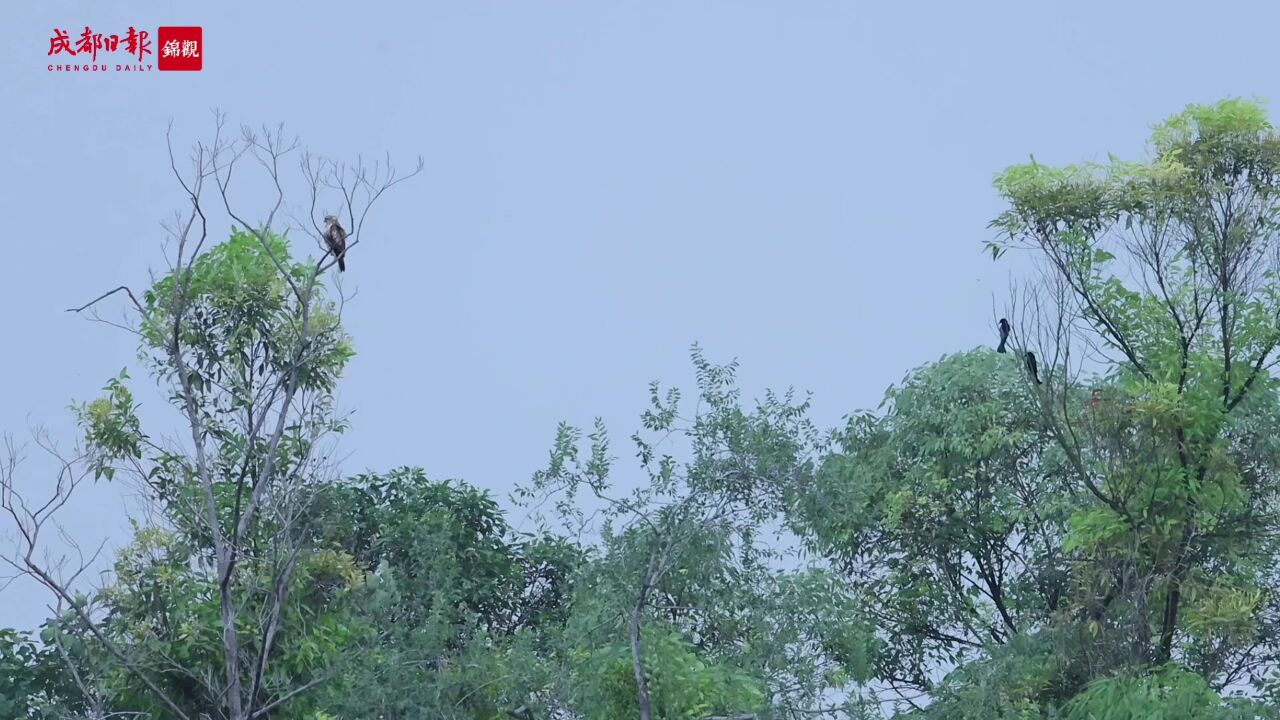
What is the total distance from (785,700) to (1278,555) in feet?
22.5

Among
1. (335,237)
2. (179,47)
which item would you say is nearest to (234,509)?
(335,237)

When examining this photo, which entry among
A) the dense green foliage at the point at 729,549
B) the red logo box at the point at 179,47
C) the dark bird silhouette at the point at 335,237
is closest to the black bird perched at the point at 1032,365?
the dense green foliage at the point at 729,549

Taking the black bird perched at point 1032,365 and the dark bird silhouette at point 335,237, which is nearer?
the dark bird silhouette at point 335,237

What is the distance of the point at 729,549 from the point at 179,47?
1440 cm

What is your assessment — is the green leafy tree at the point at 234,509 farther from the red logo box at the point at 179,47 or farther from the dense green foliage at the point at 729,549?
the red logo box at the point at 179,47

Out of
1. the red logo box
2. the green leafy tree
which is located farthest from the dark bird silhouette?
the red logo box

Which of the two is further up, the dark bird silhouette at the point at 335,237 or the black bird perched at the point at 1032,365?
the dark bird silhouette at the point at 335,237

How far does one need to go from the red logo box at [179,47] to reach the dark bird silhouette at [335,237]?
10364 millimetres

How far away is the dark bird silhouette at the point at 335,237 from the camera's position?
1325 cm

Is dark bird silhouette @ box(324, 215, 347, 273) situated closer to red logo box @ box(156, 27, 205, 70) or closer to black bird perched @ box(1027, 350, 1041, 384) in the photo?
black bird perched @ box(1027, 350, 1041, 384)

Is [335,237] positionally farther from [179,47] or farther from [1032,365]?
[179,47]

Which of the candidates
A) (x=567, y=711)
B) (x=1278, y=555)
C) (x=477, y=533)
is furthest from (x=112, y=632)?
(x=1278, y=555)

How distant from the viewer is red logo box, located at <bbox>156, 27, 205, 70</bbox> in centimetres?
2308

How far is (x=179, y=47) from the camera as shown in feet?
78.4
